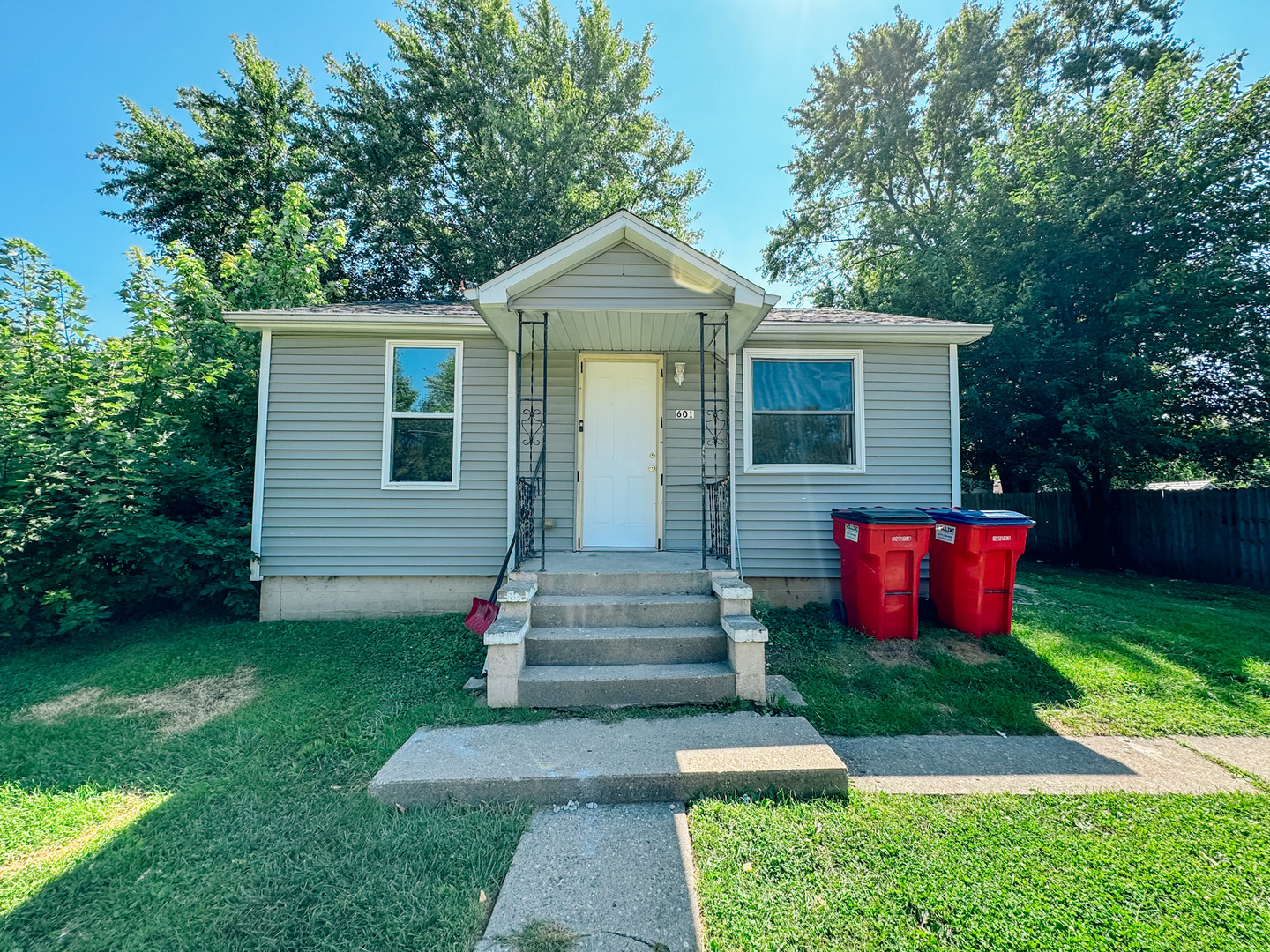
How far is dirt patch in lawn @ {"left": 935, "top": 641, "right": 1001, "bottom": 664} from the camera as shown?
168 inches

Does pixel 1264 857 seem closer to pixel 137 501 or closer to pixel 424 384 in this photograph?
pixel 424 384

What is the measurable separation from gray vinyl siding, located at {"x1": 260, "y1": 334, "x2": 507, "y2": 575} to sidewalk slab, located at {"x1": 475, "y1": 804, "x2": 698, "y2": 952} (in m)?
3.44

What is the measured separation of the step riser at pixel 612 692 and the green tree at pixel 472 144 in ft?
37.4

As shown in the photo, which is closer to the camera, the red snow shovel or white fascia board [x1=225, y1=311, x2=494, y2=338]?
the red snow shovel

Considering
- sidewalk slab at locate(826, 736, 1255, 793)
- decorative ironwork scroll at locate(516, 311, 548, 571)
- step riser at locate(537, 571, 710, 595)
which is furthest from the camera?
decorative ironwork scroll at locate(516, 311, 548, 571)

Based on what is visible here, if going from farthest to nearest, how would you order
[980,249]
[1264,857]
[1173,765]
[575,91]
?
[575,91] → [980,249] → [1173,765] → [1264,857]

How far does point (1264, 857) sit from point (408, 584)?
5977 millimetres

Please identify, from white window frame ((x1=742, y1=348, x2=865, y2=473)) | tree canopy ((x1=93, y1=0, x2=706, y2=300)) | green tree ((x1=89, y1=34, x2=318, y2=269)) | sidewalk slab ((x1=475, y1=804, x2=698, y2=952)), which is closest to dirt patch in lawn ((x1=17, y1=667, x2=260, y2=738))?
sidewalk slab ((x1=475, y1=804, x2=698, y2=952))

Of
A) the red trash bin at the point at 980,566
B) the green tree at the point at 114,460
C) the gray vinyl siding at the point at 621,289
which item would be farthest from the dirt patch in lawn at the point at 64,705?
the red trash bin at the point at 980,566

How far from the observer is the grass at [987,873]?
175cm

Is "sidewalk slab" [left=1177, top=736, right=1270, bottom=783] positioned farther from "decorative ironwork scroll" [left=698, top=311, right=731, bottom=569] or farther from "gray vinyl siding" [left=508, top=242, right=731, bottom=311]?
"gray vinyl siding" [left=508, top=242, right=731, bottom=311]

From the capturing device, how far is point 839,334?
5.59 metres

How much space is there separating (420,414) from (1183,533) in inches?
461

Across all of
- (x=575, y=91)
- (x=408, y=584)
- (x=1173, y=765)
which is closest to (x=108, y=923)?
(x=408, y=584)
